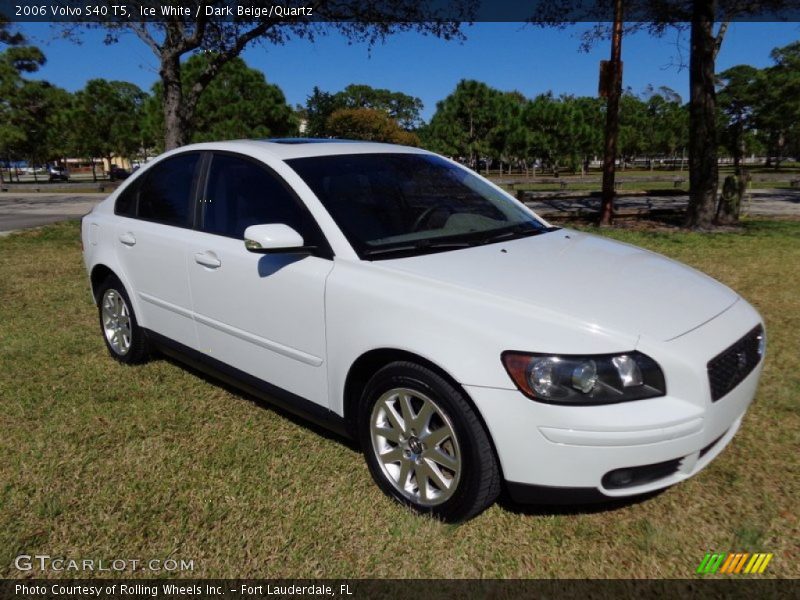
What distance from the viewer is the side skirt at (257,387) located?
289cm

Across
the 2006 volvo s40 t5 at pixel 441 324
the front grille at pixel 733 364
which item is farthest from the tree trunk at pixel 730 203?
the front grille at pixel 733 364

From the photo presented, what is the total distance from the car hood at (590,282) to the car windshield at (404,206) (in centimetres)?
17

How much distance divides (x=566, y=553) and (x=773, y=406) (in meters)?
2.05

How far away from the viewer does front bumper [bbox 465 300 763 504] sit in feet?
6.94

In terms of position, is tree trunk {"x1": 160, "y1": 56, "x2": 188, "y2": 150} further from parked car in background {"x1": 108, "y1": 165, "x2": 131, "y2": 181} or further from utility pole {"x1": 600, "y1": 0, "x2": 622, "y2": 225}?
utility pole {"x1": 600, "y1": 0, "x2": 622, "y2": 225}

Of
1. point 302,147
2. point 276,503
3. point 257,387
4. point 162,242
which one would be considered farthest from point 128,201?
point 276,503

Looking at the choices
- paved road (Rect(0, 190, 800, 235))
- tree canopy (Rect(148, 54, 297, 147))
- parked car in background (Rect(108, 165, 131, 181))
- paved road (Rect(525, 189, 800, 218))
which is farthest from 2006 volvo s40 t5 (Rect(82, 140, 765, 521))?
tree canopy (Rect(148, 54, 297, 147))

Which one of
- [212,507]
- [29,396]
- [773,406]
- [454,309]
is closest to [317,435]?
[212,507]

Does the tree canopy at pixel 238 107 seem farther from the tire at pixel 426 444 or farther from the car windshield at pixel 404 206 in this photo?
the tire at pixel 426 444

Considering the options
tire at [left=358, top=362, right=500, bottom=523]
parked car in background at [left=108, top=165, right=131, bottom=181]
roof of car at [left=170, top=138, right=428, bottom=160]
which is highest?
parked car in background at [left=108, top=165, right=131, bottom=181]

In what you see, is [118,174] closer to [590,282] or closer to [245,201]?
[245,201]

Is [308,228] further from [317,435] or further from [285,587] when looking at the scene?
[285,587]

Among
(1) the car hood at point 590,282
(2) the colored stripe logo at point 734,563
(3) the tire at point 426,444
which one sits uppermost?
(1) the car hood at point 590,282

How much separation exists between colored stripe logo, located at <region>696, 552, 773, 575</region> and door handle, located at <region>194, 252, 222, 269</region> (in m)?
2.69
